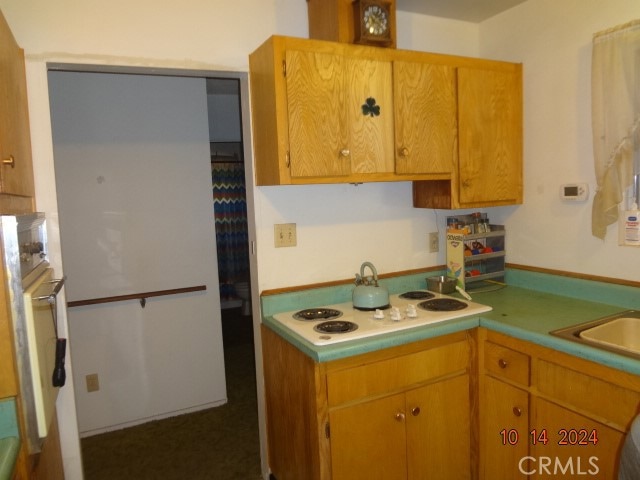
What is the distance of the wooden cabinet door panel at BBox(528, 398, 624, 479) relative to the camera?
161cm

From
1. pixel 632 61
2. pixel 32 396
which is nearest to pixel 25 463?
pixel 32 396

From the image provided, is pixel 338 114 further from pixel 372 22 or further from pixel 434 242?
pixel 434 242

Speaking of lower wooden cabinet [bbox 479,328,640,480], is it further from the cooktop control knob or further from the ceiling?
the ceiling

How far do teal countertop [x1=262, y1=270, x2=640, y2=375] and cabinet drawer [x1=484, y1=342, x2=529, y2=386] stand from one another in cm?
8

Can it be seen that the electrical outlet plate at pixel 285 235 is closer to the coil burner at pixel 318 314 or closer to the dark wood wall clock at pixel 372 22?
the coil burner at pixel 318 314

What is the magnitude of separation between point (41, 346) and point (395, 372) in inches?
49.0

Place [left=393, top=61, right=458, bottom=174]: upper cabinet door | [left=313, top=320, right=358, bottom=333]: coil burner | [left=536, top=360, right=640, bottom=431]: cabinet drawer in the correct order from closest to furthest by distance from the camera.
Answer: [left=536, top=360, right=640, bottom=431]: cabinet drawer, [left=313, top=320, right=358, bottom=333]: coil burner, [left=393, top=61, right=458, bottom=174]: upper cabinet door

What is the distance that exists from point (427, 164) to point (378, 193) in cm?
36

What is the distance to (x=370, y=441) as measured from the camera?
1.85m

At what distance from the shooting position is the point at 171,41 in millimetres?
2006

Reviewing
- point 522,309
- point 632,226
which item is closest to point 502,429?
point 522,309

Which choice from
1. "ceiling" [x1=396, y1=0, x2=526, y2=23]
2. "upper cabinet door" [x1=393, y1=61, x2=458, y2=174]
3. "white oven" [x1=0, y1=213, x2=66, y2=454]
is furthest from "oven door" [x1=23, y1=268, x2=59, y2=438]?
"ceiling" [x1=396, y1=0, x2=526, y2=23]

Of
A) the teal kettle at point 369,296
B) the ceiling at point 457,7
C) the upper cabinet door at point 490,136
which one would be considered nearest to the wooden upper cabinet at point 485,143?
the upper cabinet door at point 490,136

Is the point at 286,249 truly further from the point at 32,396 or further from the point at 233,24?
the point at 32,396
